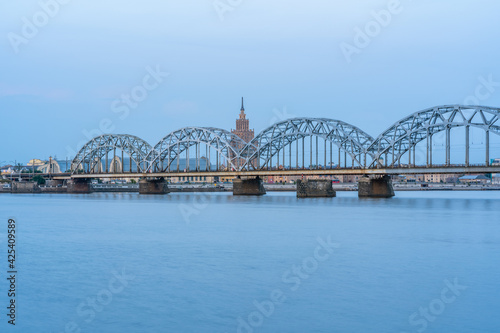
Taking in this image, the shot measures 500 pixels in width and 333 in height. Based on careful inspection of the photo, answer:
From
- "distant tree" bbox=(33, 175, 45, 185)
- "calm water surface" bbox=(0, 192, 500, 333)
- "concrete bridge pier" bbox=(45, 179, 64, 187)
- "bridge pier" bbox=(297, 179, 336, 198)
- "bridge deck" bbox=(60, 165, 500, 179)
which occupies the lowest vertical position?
"calm water surface" bbox=(0, 192, 500, 333)

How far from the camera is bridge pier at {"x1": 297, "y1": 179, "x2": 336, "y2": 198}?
352 ft

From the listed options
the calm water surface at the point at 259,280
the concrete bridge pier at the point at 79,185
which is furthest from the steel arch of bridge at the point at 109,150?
the calm water surface at the point at 259,280

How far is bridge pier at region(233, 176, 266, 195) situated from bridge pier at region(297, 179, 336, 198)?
12452mm

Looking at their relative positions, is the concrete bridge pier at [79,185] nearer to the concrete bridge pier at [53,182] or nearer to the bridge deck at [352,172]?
the bridge deck at [352,172]

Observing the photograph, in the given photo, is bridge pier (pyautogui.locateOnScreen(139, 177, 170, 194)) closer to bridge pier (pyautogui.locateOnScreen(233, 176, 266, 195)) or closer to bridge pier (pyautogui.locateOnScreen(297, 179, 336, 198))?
bridge pier (pyautogui.locateOnScreen(233, 176, 266, 195))

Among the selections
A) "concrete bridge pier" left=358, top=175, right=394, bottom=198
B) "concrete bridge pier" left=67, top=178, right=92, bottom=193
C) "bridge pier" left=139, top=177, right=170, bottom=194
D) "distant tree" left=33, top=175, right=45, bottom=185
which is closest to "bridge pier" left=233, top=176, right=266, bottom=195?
"concrete bridge pier" left=358, top=175, right=394, bottom=198

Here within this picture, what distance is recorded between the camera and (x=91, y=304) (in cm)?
2286

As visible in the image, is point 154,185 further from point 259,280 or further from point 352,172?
point 259,280

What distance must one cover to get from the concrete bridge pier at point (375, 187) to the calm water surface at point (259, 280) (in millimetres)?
51613

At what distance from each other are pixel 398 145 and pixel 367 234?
178 ft

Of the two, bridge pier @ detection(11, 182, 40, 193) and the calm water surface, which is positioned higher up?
bridge pier @ detection(11, 182, 40, 193)

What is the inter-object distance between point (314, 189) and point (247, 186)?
14.4 meters

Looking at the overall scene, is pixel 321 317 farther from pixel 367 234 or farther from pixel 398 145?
pixel 398 145

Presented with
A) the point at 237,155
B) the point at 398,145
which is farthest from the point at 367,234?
the point at 237,155
